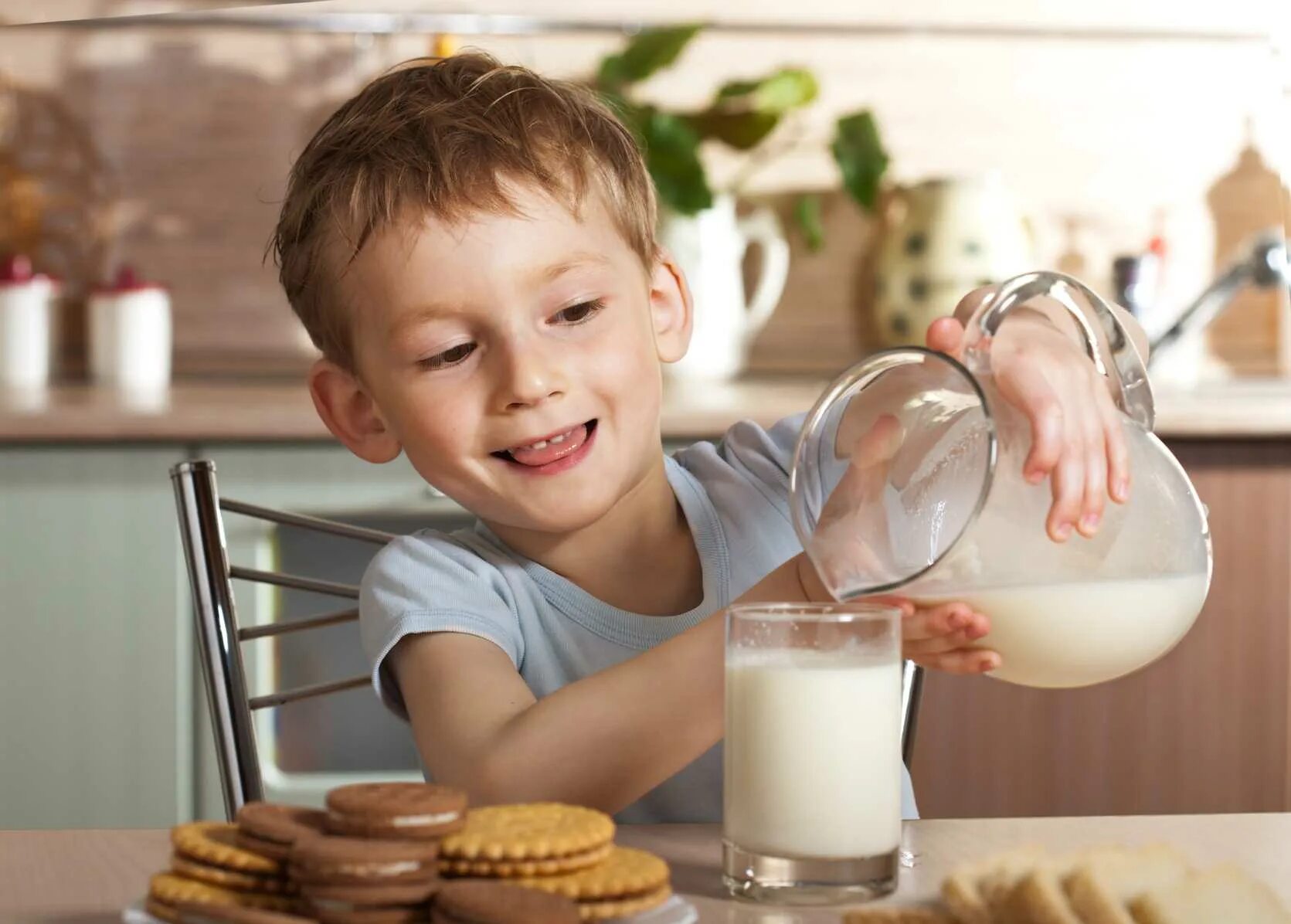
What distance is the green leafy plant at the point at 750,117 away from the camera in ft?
7.87

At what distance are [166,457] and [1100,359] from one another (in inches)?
53.0

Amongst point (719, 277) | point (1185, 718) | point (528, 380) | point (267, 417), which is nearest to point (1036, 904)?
point (528, 380)

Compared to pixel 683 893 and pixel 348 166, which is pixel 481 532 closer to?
pixel 348 166

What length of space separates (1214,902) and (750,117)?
2007mm

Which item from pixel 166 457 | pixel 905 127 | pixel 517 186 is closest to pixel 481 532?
pixel 517 186

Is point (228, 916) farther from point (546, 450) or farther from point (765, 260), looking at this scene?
point (765, 260)

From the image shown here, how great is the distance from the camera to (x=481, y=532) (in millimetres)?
1120

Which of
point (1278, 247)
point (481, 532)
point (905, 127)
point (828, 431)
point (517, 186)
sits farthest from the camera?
point (905, 127)

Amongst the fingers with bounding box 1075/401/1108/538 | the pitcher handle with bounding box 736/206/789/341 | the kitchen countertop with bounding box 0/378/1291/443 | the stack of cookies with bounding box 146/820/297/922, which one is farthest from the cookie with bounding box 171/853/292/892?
the pitcher handle with bounding box 736/206/789/341

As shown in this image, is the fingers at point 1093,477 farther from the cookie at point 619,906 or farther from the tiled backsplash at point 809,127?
the tiled backsplash at point 809,127

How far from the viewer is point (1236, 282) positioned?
2.33 metres

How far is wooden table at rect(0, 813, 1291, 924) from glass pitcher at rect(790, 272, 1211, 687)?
10cm

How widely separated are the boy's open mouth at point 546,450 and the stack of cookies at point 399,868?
383 mm

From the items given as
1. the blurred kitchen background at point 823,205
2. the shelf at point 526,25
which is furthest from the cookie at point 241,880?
the shelf at point 526,25
